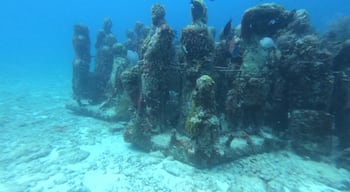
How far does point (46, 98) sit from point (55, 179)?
12574 mm

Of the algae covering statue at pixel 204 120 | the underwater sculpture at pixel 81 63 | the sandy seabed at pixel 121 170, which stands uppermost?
the underwater sculpture at pixel 81 63

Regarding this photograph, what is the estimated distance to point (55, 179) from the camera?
741 centimetres

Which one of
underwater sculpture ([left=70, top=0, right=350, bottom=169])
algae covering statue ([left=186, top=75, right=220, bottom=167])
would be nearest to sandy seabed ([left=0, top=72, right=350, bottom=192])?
underwater sculpture ([left=70, top=0, right=350, bottom=169])

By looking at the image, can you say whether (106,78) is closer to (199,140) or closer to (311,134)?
(199,140)

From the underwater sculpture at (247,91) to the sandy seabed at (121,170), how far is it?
1.47 feet

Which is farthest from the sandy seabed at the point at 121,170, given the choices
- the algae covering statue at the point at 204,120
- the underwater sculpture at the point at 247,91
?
the algae covering statue at the point at 204,120

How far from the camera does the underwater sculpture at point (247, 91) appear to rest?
839cm

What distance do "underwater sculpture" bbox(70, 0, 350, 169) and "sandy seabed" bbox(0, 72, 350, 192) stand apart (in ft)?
1.47

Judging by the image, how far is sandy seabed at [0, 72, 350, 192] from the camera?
700 centimetres

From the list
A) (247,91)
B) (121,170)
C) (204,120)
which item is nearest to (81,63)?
(121,170)

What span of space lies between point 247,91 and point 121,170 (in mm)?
4598

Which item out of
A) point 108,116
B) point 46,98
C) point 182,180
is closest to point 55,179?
point 182,180

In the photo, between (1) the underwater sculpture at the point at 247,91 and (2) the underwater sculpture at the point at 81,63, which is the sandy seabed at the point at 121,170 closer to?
(1) the underwater sculpture at the point at 247,91

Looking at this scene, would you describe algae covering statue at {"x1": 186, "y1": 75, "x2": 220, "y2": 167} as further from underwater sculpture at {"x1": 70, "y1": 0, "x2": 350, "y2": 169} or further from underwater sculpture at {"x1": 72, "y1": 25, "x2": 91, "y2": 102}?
underwater sculpture at {"x1": 72, "y1": 25, "x2": 91, "y2": 102}
